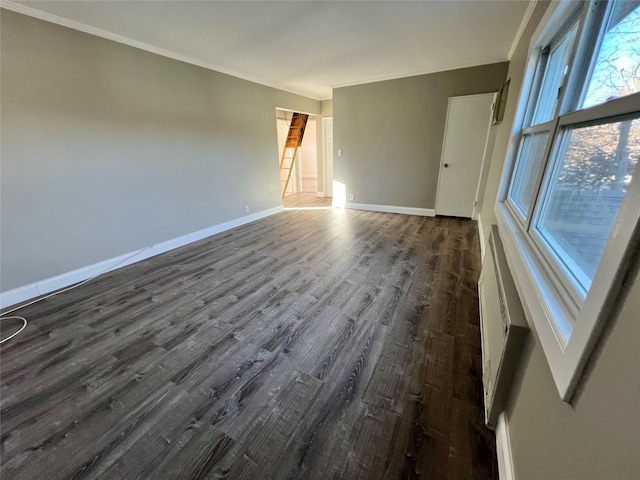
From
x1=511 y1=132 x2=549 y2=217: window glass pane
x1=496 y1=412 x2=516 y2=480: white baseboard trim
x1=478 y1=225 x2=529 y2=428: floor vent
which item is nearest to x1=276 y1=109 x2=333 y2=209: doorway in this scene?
x1=511 y1=132 x2=549 y2=217: window glass pane

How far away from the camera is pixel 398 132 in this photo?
4.66m

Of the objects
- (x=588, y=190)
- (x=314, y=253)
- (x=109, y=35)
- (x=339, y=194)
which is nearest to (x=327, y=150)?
(x=339, y=194)

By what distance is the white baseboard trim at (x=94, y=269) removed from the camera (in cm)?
235

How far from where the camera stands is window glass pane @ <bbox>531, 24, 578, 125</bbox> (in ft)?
5.25

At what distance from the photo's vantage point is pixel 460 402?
4.40 ft

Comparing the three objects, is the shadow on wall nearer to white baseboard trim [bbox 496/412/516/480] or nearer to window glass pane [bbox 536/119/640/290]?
window glass pane [bbox 536/119/640/290]

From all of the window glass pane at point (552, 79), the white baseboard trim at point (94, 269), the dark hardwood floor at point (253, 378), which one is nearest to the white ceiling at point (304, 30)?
the window glass pane at point (552, 79)

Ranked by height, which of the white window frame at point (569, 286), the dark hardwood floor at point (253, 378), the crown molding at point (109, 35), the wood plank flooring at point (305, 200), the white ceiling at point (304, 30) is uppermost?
the white ceiling at point (304, 30)

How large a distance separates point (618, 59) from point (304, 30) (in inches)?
101

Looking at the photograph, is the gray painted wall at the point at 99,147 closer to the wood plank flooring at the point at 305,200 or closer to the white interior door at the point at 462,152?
the wood plank flooring at the point at 305,200

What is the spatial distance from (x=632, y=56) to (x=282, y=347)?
82.0 inches

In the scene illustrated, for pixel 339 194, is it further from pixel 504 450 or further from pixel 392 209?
pixel 504 450

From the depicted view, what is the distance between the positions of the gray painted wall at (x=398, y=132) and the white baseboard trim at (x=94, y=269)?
287 centimetres

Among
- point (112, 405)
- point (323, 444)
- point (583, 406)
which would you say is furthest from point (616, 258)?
point (112, 405)
